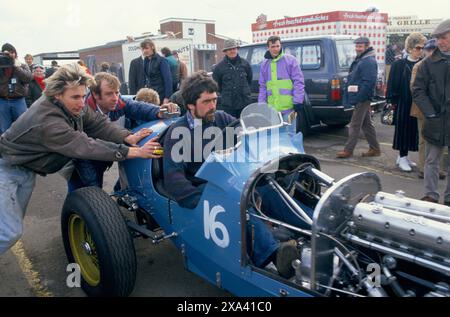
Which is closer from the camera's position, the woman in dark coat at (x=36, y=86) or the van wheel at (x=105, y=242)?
the van wheel at (x=105, y=242)

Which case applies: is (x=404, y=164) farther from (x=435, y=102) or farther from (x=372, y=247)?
(x=372, y=247)

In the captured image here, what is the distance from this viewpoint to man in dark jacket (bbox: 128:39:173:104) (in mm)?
6457

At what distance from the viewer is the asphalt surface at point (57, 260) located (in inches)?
120

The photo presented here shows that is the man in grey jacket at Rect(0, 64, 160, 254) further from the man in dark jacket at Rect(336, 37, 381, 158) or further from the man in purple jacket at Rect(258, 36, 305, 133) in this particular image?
the man in dark jacket at Rect(336, 37, 381, 158)

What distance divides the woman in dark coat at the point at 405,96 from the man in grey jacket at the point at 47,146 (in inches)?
155

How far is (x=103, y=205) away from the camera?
2.74m

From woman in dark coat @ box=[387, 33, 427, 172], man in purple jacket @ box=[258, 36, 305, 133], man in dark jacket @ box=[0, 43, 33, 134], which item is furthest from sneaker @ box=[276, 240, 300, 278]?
man in dark jacket @ box=[0, 43, 33, 134]

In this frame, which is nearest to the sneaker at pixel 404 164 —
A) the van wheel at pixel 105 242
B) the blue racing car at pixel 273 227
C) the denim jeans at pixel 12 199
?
the blue racing car at pixel 273 227

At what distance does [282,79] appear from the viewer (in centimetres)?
591

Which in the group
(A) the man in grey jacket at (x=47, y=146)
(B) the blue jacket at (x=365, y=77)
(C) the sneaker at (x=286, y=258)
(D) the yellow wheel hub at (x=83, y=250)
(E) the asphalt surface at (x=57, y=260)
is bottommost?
(E) the asphalt surface at (x=57, y=260)

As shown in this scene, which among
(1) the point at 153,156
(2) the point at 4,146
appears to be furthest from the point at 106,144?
(2) the point at 4,146

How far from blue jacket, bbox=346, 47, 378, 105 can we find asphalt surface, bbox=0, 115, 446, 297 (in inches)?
45.3

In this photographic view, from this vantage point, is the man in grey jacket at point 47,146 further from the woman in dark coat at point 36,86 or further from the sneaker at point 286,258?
the woman in dark coat at point 36,86

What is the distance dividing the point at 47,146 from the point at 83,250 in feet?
2.75
